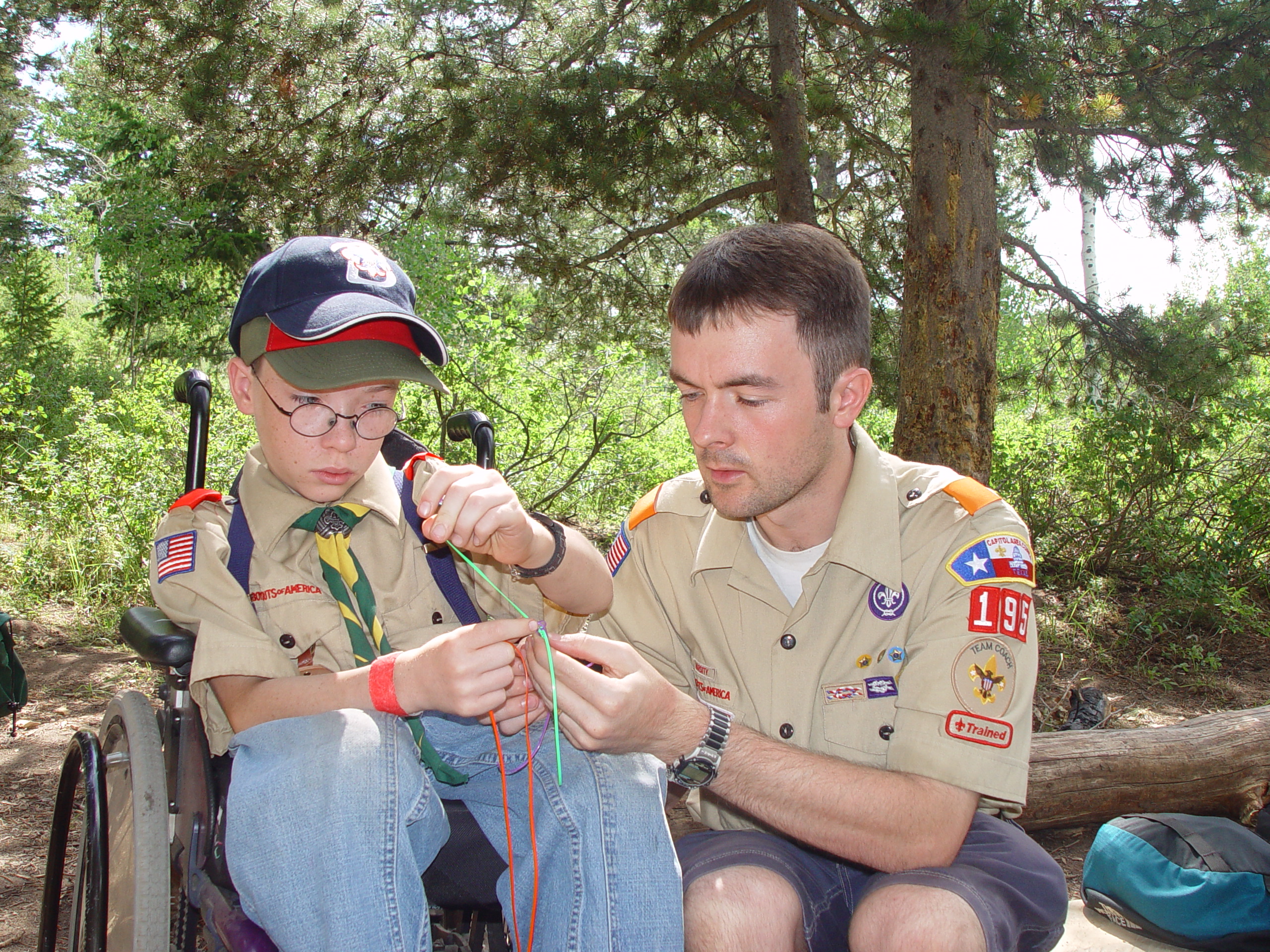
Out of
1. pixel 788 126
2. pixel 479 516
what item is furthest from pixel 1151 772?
pixel 788 126

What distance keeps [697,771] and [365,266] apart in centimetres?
130

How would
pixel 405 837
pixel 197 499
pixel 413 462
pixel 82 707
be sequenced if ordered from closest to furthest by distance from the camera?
pixel 405 837, pixel 197 499, pixel 413 462, pixel 82 707

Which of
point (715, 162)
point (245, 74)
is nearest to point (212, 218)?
point (245, 74)

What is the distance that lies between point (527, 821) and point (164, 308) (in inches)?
434

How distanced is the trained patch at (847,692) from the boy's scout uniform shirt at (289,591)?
64 cm

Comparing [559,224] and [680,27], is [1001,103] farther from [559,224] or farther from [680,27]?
[559,224]

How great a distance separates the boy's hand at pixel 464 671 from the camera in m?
1.56

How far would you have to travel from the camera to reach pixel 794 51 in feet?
19.8

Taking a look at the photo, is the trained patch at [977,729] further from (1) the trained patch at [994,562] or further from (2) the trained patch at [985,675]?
(1) the trained patch at [994,562]

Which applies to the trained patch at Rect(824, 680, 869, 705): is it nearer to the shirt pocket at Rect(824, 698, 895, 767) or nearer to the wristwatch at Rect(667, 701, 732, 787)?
the shirt pocket at Rect(824, 698, 895, 767)

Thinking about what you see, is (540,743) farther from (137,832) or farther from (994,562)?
(994,562)

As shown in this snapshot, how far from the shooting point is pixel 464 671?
1.56m

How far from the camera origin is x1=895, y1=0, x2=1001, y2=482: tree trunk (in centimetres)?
475

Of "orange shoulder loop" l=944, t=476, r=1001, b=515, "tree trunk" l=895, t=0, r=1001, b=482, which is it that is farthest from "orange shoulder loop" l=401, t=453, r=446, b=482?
"tree trunk" l=895, t=0, r=1001, b=482
